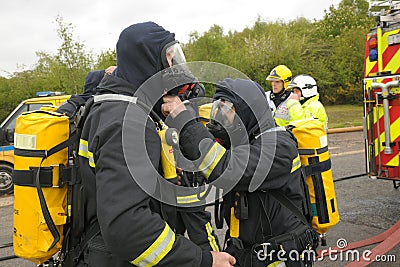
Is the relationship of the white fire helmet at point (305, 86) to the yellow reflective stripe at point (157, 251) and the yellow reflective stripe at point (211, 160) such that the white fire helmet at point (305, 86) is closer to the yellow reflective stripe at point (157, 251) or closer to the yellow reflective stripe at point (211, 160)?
the yellow reflective stripe at point (211, 160)

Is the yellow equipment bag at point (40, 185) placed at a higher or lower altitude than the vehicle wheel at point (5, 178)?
higher

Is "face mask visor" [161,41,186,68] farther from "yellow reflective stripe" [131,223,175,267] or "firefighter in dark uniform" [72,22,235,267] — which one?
"yellow reflective stripe" [131,223,175,267]

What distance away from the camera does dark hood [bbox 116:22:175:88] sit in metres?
1.80

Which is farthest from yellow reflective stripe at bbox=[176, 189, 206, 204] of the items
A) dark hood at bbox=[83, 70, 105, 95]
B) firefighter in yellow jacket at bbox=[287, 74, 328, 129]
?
firefighter in yellow jacket at bbox=[287, 74, 328, 129]

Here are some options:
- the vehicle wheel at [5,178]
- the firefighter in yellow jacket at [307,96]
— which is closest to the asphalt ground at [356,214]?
the vehicle wheel at [5,178]

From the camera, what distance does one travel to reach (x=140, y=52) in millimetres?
1802

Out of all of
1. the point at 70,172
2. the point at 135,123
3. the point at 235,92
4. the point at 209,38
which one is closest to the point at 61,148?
the point at 70,172

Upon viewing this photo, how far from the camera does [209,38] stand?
1950 centimetres

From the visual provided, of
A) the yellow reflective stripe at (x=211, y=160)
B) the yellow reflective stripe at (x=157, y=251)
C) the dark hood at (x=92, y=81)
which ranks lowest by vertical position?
the yellow reflective stripe at (x=157, y=251)

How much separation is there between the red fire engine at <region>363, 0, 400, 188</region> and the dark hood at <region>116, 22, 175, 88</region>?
3648 millimetres

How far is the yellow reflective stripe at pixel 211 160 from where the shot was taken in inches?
79.7

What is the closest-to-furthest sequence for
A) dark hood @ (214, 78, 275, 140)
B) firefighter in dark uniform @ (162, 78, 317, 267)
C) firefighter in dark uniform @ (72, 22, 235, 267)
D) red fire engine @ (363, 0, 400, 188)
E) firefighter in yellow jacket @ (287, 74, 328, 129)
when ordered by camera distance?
firefighter in dark uniform @ (72, 22, 235, 267) → firefighter in dark uniform @ (162, 78, 317, 267) → dark hood @ (214, 78, 275, 140) → red fire engine @ (363, 0, 400, 188) → firefighter in yellow jacket @ (287, 74, 328, 129)

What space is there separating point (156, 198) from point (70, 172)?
0.62 metres

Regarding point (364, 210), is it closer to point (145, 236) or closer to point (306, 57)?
point (145, 236)
